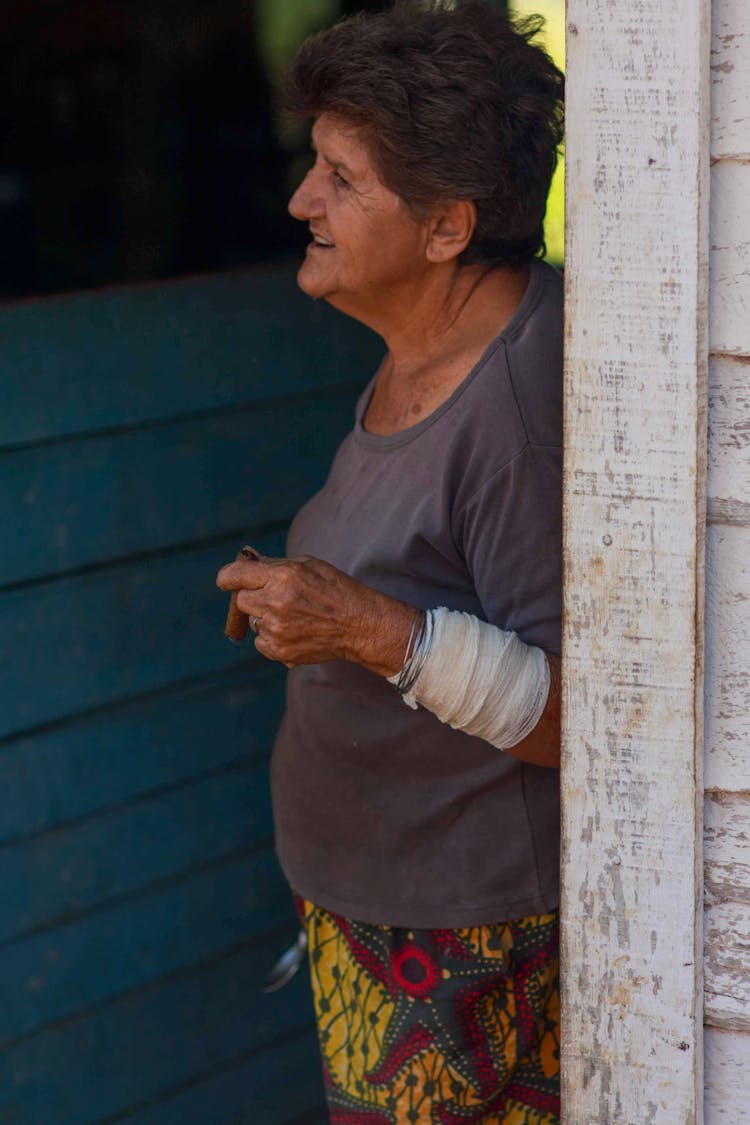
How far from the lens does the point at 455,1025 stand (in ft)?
6.41

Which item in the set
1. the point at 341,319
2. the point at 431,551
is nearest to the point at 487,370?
the point at 431,551

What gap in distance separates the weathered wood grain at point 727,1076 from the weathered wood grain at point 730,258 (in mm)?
647

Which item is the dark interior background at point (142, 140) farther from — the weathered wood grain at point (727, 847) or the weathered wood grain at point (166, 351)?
the weathered wood grain at point (727, 847)

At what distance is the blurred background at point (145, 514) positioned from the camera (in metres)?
2.43

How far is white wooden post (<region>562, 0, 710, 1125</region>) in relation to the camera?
129 centimetres

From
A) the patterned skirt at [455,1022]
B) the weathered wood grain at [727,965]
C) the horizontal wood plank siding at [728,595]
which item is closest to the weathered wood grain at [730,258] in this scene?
the horizontal wood plank siding at [728,595]

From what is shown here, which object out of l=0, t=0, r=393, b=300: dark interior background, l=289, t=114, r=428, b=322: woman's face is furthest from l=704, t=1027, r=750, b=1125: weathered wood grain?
l=0, t=0, r=393, b=300: dark interior background

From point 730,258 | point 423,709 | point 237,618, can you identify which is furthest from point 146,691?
point 730,258

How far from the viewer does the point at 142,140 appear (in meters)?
2.62

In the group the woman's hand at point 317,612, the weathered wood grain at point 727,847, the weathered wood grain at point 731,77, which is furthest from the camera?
the woman's hand at point 317,612

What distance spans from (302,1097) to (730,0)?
7.79 feet

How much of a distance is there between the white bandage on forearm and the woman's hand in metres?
0.04

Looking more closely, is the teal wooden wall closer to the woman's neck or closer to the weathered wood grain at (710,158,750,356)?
the woman's neck

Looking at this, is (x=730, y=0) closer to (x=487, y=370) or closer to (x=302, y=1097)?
(x=487, y=370)
